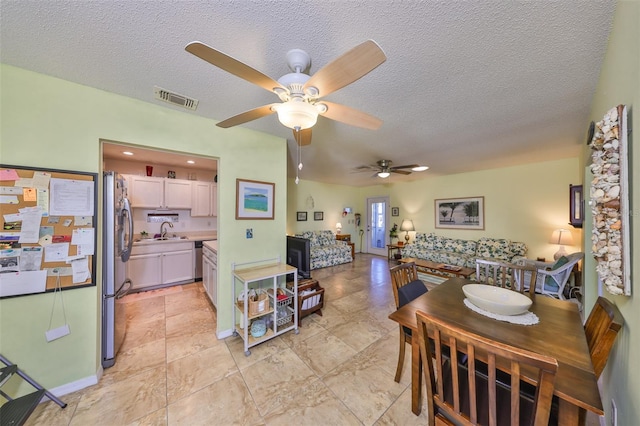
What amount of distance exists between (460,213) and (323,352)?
4660 mm

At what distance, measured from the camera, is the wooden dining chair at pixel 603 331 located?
944 millimetres

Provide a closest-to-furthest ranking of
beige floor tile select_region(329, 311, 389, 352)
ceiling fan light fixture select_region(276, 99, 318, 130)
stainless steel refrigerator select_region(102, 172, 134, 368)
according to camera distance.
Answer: ceiling fan light fixture select_region(276, 99, 318, 130) → stainless steel refrigerator select_region(102, 172, 134, 368) → beige floor tile select_region(329, 311, 389, 352)

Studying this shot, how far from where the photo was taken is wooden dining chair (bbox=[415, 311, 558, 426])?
2.37ft

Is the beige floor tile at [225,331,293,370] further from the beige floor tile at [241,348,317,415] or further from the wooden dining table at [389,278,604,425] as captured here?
the wooden dining table at [389,278,604,425]

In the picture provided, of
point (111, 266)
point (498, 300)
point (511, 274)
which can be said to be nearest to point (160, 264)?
point (111, 266)

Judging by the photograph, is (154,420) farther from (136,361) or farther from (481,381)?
(481,381)

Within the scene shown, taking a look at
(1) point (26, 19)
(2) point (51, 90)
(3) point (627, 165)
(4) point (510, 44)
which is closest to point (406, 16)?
(4) point (510, 44)

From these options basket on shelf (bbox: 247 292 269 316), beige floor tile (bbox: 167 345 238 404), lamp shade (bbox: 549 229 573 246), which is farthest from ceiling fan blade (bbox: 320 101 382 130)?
lamp shade (bbox: 549 229 573 246)

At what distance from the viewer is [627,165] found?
34.7 inches

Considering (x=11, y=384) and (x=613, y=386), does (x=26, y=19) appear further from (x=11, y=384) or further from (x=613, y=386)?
(x=613, y=386)

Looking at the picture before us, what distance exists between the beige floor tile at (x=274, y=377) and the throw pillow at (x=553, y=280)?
12.2 feet

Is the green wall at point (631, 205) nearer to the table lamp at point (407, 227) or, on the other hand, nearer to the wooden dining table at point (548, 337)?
the wooden dining table at point (548, 337)

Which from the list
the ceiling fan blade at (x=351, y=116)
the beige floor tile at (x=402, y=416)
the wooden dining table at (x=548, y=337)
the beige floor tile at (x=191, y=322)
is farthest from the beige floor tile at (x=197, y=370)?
the ceiling fan blade at (x=351, y=116)

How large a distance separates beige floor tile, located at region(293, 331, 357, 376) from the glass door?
15.7 ft
